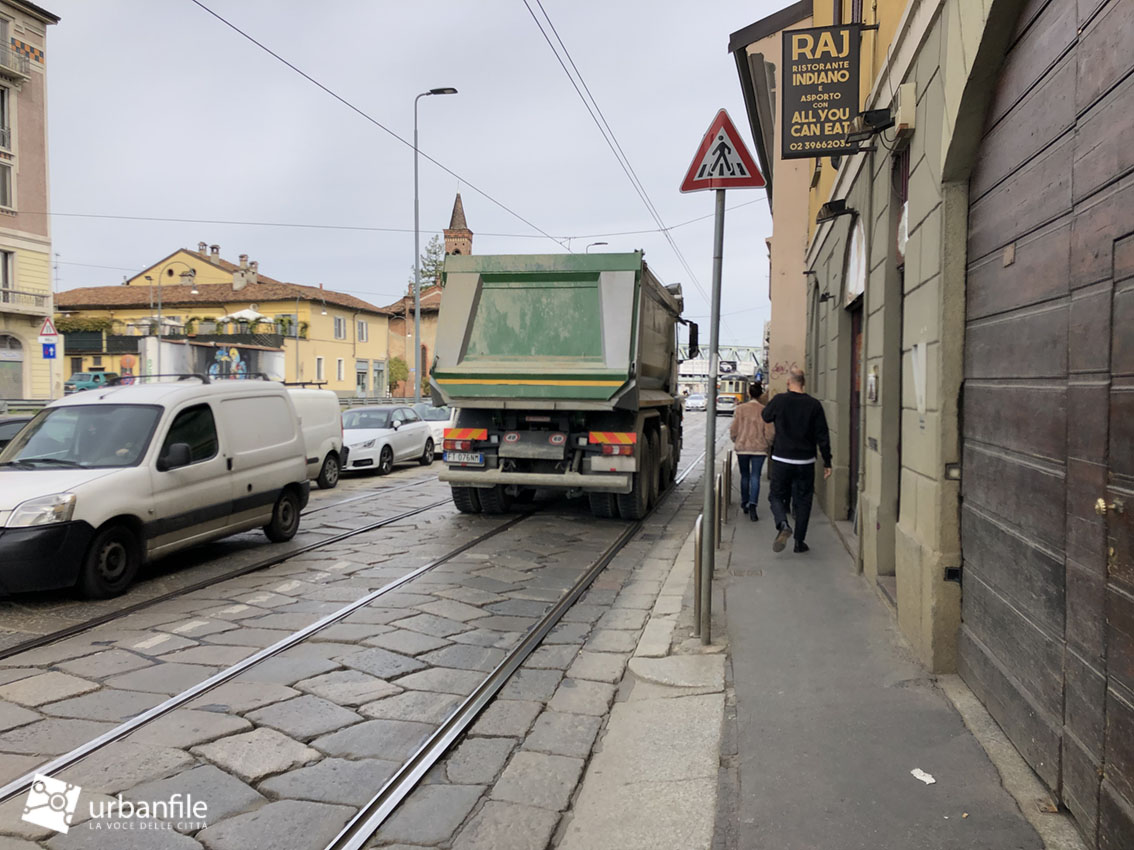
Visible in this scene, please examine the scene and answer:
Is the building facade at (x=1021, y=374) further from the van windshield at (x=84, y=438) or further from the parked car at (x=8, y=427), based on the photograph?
the parked car at (x=8, y=427)

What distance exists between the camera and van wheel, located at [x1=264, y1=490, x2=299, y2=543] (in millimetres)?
8852

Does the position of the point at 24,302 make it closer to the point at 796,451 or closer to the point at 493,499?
the point at 493,499

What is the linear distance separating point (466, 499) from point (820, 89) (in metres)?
6.39

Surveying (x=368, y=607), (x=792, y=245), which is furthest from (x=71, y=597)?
(x=792, y=245)

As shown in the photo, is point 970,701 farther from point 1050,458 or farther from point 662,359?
point 662,359

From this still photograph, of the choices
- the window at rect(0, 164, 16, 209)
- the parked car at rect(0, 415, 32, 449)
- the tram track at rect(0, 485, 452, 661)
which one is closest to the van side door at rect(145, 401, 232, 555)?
the tram track at rect(0, 485, 452, 661)

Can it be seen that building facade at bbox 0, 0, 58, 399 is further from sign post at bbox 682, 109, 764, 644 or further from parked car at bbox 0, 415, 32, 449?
sign post at bbox 682, 109, 764, 644

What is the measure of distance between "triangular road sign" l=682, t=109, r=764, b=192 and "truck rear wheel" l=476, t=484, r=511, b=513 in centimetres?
617

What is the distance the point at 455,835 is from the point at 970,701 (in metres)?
2.43

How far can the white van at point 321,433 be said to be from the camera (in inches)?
553

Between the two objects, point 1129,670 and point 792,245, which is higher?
point 792,245

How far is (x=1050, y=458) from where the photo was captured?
310 cm

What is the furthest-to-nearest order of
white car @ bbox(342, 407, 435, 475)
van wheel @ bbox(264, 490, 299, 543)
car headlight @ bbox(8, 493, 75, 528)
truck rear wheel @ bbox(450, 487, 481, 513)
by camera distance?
white car @ bbox(342, 407, 435, 475), truck rear wheel @ bbox(450, 487, 481, 513), van wheel @ bbox(264, 490, 299, 543), car headlight @ bbox(8, 493, 75, 528)

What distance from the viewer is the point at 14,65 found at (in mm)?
35000
